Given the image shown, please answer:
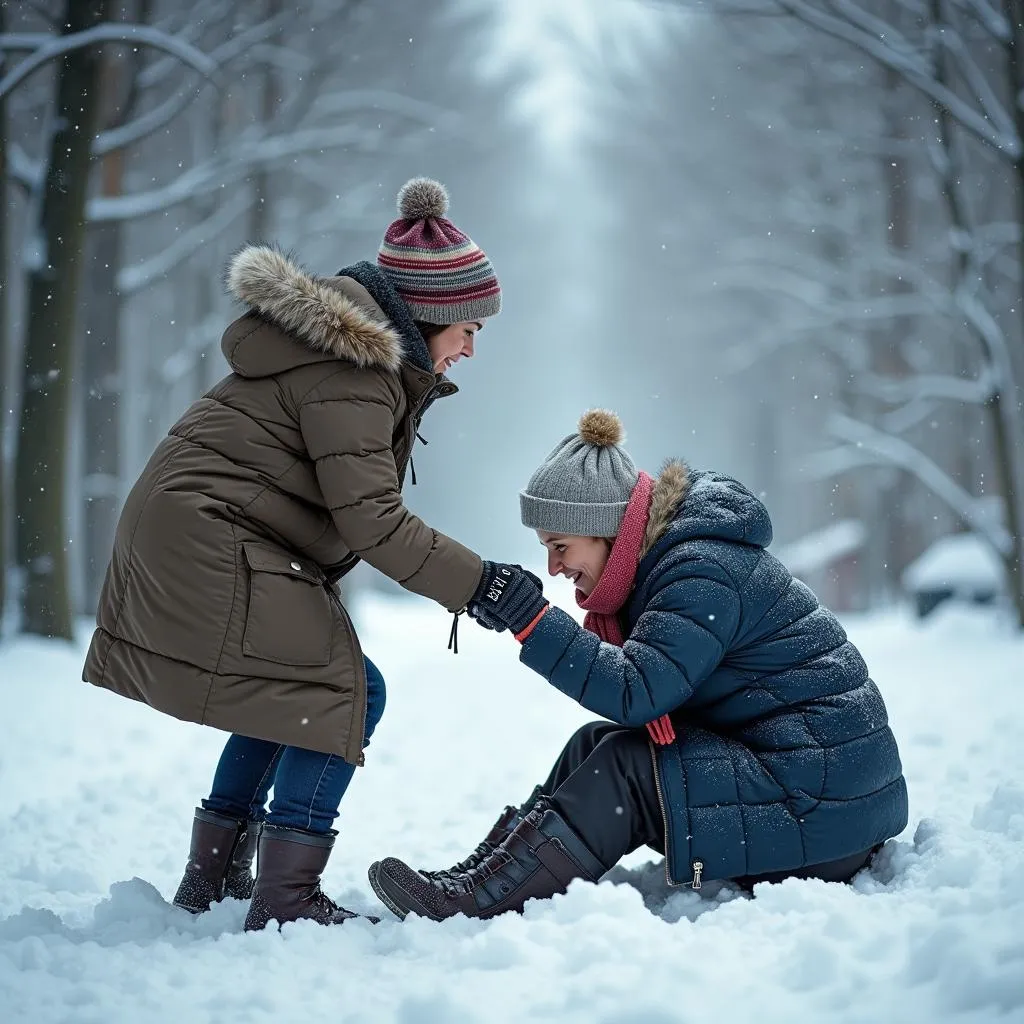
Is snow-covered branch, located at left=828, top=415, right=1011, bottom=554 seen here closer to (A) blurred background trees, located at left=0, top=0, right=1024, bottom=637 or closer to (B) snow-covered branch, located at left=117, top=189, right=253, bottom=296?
(A) blurred background trees, located at left=0, top=0, right=1024, bottom=637

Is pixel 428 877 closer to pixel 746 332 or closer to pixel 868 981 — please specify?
pixel 868 981

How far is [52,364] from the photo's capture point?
7.47m

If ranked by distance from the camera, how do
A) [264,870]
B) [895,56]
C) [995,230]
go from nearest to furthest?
[264,870]
[895,56]
[995,230]

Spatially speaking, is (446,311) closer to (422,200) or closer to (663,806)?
(422,200)

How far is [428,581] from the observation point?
2.67m

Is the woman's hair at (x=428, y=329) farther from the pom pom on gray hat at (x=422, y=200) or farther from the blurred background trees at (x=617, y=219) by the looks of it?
the blurred background trees at (x=617, y=219)

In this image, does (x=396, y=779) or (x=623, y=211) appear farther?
(x=623, y=211)

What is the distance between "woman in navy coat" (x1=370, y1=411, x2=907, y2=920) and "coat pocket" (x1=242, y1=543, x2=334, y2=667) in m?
0.37

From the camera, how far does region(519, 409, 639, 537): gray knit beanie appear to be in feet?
9.59

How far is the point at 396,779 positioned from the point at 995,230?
398 inches

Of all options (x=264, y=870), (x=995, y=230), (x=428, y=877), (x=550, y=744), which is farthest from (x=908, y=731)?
(x=995, y=230)

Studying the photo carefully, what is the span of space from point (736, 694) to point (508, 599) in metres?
0.63

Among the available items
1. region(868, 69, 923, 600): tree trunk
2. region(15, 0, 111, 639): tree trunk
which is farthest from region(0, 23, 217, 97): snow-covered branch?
region(868, 69, 923, 600): tree trunk

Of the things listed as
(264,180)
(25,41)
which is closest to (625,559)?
(25,41)
